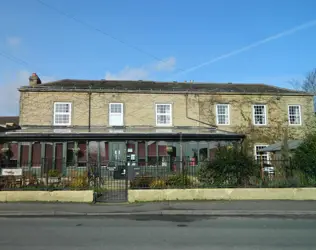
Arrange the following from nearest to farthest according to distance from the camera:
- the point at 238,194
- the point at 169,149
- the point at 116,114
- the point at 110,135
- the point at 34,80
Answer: the point at 238,194 → the point at 110,135 → the point at 169,149 → the point at 116,114 → the point at 34,80

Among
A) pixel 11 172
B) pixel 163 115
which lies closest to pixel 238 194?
pixel 11 172

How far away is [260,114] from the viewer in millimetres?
29297

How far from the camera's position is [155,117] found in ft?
92.1

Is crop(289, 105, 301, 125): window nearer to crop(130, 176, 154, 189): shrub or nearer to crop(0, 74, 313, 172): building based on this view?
crop(0, 74, 313, 172): building

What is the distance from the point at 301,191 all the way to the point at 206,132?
1167 cm

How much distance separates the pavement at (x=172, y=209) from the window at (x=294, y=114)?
1729cm

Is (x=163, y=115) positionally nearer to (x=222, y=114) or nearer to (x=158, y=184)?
(x=222, y=114)

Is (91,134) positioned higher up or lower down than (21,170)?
higher up

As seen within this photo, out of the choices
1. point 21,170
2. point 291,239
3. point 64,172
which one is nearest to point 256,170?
point 291,239

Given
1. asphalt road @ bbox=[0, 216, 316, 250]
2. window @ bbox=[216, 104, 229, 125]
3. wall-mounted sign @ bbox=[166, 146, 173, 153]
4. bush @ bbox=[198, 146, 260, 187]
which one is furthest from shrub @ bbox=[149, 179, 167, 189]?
window @ bbox=[216, 104, 229, 125]

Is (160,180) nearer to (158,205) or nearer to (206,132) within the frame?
(158,205)

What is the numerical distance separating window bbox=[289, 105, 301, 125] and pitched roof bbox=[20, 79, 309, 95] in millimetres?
1436

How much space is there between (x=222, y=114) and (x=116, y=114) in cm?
952

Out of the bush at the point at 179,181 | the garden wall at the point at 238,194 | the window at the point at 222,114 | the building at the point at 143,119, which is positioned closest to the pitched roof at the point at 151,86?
the building at the point at 143,119
